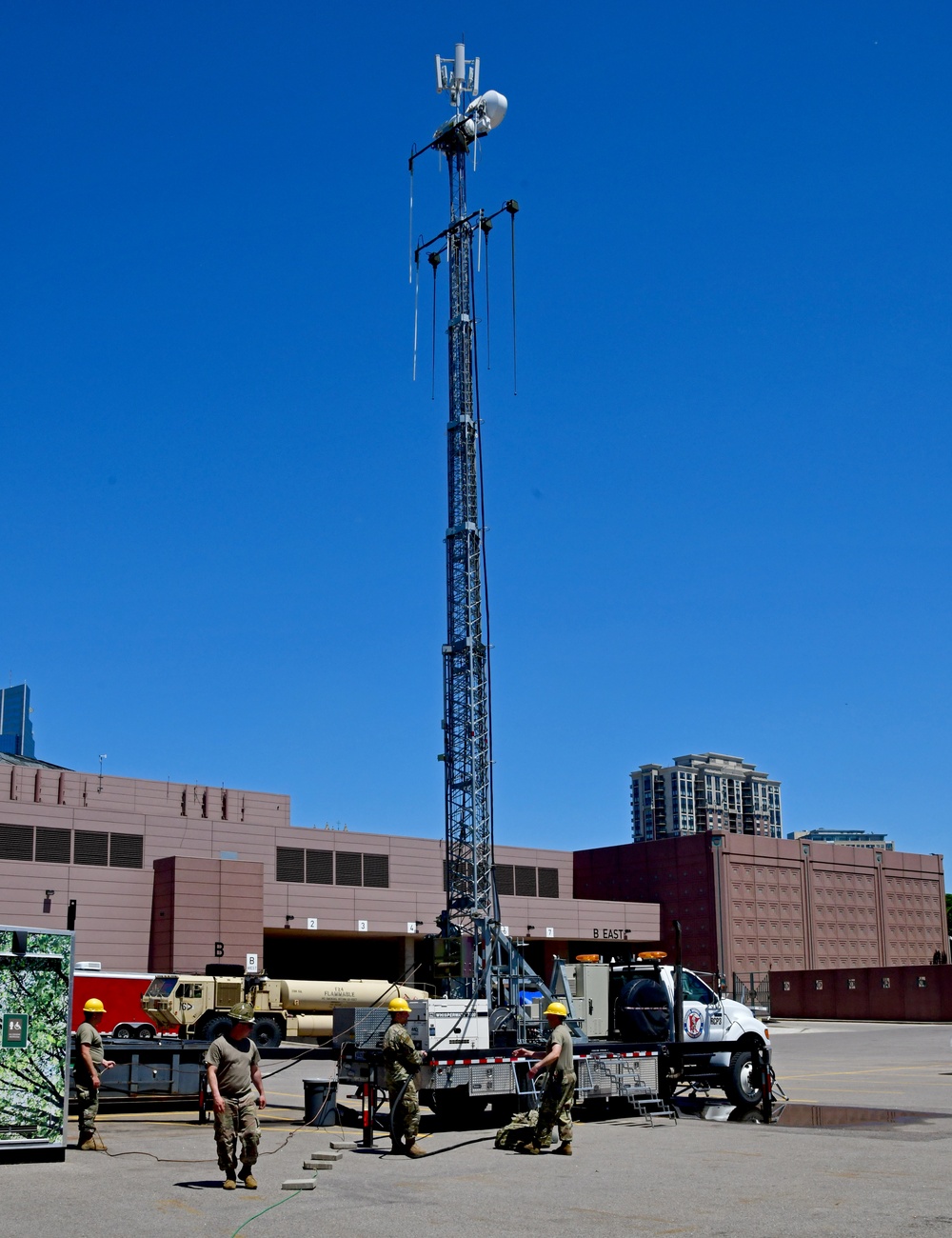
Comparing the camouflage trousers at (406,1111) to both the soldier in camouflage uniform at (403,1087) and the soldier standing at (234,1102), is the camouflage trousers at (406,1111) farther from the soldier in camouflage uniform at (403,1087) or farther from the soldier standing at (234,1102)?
the soldier standing at (234,1102)

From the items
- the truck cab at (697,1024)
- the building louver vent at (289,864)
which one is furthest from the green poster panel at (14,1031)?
the building louver vent at (289,864)

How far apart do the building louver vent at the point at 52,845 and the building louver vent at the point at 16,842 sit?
37 cm

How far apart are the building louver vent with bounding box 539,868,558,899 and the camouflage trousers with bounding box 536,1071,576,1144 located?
63868mm

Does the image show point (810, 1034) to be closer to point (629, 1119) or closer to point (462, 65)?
point (629, 1119)

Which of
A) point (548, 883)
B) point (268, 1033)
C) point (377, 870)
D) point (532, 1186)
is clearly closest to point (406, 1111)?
point (532, 1186)

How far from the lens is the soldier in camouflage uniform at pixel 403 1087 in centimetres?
1611

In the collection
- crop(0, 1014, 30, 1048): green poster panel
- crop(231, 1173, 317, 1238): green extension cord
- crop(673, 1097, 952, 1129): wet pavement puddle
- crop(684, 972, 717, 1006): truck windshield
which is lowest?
crop(673, 1097, 952, 1129): wet pavement puddle

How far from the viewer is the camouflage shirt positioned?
52.9ft

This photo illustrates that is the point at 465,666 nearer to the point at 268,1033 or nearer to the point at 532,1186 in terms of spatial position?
the point at 268,1033

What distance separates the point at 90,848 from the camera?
61000mm

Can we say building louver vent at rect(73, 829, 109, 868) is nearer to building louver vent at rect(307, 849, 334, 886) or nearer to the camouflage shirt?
building louver vent at rect(307, 849, 334, 886)

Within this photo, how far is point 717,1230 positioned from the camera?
11312 mm

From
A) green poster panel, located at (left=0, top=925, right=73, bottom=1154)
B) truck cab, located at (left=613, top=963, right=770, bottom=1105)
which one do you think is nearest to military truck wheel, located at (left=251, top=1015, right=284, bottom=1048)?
truck cab, located at (left=613, top=963, right=770, bottom=1105)

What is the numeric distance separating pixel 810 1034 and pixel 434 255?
35588 mm
